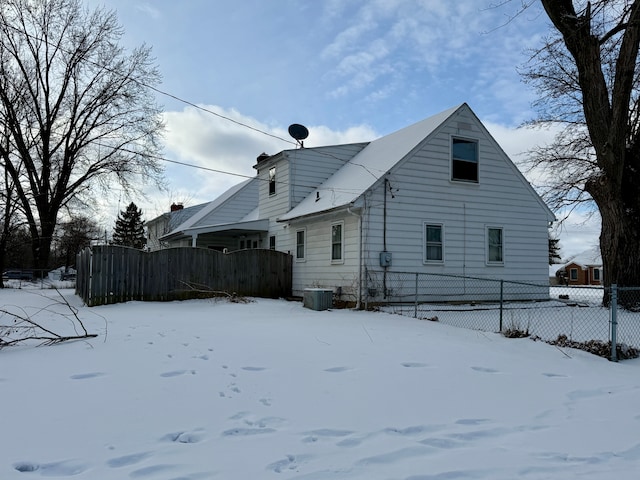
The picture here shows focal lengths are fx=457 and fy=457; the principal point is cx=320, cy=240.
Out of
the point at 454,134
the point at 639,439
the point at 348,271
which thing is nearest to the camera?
the point at 639,439

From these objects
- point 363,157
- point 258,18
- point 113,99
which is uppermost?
point 113,99

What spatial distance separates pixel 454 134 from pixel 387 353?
425 inches

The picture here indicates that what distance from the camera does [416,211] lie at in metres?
14.5

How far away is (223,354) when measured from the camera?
20.0 ft

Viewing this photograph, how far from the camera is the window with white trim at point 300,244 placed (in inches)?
662

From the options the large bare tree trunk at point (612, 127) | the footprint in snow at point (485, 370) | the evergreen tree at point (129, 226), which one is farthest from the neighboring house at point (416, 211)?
the evergreen tree at point (129, 226)

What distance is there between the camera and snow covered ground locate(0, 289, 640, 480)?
10.5 feet

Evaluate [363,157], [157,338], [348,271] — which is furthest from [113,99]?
[157,338]

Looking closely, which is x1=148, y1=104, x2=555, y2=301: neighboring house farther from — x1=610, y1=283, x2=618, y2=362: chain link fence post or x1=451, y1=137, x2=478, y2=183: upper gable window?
x1=610, y1=283, x2=618, y2=362: chain link fence post

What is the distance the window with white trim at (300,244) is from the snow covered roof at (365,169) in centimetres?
83

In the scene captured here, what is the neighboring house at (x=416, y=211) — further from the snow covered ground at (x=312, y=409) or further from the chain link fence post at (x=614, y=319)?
the chain link fence post at (x=614, y=319)

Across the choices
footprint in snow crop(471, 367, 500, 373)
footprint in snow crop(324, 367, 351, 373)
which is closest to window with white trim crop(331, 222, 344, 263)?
footprint in snow crop(471, 367, 500, 373)

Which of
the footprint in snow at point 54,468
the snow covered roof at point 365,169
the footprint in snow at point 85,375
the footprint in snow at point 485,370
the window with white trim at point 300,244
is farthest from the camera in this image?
the window with white trim at point 300,244

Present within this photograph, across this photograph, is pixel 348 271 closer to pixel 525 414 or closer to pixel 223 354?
pixel 223 354
